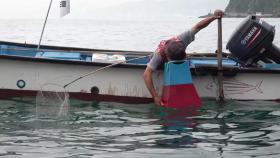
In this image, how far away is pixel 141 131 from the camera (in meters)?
8.10

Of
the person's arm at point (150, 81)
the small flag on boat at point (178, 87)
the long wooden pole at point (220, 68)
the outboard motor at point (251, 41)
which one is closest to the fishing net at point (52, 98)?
the person's arm at point (150, 81)

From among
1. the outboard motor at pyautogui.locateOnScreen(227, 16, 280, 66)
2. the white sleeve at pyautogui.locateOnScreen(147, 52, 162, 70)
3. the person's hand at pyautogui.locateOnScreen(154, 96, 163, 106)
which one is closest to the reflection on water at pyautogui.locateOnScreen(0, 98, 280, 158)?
the person's hand at pyautogui.locateOnScreen(154, 96, 163, 106)

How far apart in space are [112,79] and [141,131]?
7.13 feet

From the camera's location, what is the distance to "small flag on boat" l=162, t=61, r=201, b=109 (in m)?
9.55

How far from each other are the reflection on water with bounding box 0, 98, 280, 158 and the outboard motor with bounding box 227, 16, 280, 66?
974mm

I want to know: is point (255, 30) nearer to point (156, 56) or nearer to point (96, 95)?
point (156, 56)

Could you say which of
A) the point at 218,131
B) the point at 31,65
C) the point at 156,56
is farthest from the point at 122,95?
the point at 218,131

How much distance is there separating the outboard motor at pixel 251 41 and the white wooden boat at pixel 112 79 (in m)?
0.26

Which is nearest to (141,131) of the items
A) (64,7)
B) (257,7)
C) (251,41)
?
(251,41)

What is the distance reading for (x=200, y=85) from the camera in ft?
33.4

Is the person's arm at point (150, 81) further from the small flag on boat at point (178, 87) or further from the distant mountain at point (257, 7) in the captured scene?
the distant mountain at point (257, 7)

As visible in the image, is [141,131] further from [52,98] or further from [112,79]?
[52,98]

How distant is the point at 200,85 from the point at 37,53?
138 inches

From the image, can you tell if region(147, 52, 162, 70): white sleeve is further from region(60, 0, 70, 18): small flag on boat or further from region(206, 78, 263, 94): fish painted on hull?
region(60, 0, 70, 18): small flag on boat
